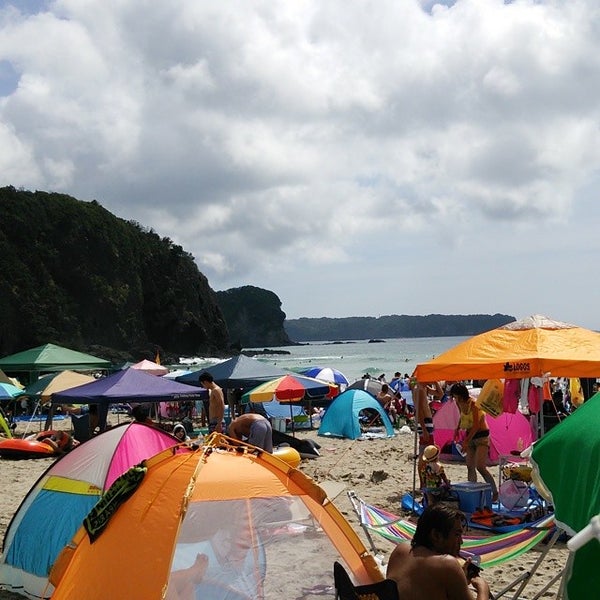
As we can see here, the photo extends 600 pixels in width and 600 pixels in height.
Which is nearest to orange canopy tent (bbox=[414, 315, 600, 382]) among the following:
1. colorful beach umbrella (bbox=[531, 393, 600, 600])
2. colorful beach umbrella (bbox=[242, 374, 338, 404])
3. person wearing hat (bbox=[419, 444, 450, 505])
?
person wearing hat (bbox=[419, 444, 450, 505])

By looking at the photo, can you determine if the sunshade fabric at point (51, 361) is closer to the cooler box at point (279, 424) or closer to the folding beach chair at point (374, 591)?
the cooler box at point (279, 424)

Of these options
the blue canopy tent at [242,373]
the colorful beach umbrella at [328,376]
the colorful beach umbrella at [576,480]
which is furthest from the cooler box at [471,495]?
the colorful beach umbrella at [328,376]

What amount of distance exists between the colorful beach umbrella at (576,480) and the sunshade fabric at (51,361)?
62.6 ft

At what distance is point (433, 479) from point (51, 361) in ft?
50.4

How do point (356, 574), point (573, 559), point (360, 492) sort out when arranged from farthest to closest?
point (360, 492) → point (356, 574) → point (573, 559)

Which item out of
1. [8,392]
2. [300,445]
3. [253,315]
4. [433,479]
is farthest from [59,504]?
[253,315]

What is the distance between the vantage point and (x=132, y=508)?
484 cm

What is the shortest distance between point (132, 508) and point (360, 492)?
242 inches

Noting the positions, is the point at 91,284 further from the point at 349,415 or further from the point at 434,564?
the point at 434,564

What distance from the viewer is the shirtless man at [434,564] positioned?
383 cm

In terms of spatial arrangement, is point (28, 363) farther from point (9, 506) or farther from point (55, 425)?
point (9, 506)

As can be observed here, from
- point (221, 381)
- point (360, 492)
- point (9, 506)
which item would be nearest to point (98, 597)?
point (9, 506)

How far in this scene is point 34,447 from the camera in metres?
14.2

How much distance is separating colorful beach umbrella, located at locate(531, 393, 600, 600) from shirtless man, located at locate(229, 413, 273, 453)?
5.82 m
